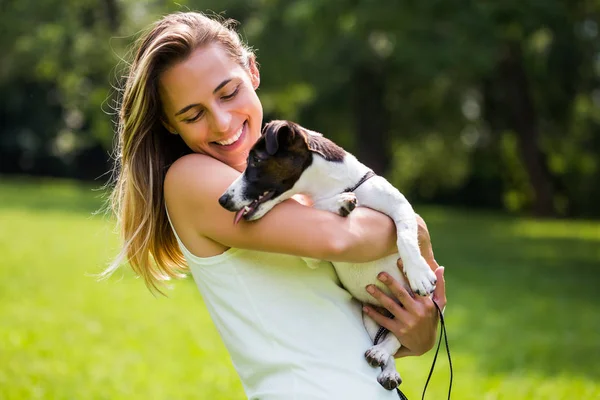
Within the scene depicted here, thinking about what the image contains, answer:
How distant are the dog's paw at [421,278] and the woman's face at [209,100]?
73 cm

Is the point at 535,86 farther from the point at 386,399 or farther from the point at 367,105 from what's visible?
the point at 386,399

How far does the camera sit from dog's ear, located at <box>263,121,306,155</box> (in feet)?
8.47

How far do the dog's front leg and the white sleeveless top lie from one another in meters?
0.19

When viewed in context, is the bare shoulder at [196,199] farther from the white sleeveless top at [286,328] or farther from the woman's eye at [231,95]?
the woman's eye at [231,95]

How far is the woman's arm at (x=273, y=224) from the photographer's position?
236 centimetres

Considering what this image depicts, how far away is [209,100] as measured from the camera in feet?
8.45

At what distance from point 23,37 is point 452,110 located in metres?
16.0

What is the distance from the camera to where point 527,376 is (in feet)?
23.8

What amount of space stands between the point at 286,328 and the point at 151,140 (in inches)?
34.6

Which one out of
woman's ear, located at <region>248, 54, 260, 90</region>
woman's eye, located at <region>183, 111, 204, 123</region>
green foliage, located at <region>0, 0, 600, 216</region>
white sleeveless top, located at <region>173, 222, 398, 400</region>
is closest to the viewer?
white sleeveless top, located at <region>173, 222, 398, 400</region>

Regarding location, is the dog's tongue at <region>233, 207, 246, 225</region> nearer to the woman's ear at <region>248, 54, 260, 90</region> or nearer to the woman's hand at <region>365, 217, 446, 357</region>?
the woman's hand at <region>365, 217, 446, 357</region>

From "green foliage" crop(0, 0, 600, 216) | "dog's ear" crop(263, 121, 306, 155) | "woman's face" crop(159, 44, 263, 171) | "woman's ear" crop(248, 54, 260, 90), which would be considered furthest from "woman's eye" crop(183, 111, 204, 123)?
"green foliage" crop(0, 0, 600, 216)

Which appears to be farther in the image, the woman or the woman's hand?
the woman's hand

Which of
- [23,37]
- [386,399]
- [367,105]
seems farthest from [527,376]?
[23,37]
